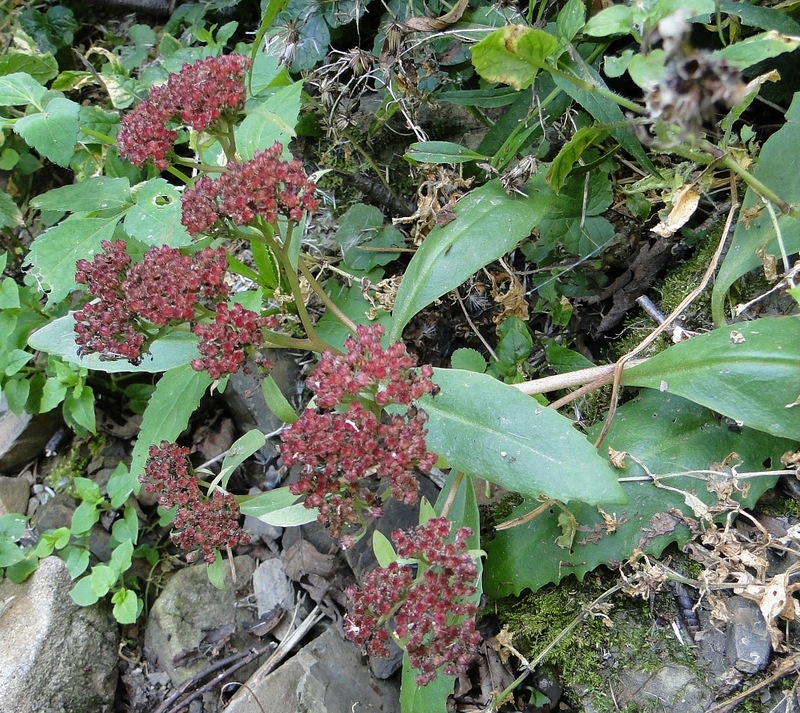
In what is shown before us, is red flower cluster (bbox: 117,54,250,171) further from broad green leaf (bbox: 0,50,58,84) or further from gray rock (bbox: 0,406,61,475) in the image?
gray rock (bbox: 0,406,61,475)

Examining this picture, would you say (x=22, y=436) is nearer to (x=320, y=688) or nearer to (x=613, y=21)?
(x=320, y=688)

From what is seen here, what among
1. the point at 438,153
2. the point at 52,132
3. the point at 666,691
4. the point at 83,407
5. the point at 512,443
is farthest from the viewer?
the point at 83,407

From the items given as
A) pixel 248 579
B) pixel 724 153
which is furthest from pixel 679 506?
pixel 248 579

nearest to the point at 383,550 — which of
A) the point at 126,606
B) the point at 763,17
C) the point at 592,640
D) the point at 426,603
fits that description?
the point at 426,603

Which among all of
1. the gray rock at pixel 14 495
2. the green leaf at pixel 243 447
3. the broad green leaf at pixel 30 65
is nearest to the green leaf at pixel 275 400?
the green leaf at pixel 243 447

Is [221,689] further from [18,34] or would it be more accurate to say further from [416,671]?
[18,34]
